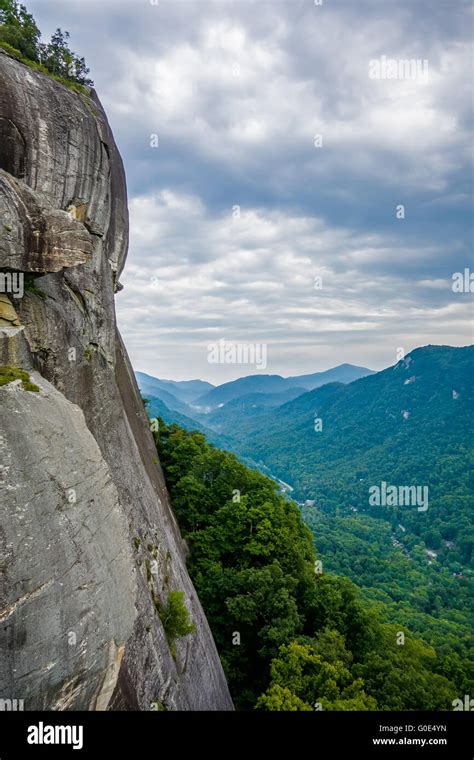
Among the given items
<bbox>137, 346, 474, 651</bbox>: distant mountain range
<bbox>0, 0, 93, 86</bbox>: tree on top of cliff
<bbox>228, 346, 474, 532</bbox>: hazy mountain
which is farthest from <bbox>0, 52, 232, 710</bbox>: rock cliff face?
<bbox>228, 346, 474, 532</bbox>: hazy mountain

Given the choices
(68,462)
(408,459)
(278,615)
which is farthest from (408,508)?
(68,462)

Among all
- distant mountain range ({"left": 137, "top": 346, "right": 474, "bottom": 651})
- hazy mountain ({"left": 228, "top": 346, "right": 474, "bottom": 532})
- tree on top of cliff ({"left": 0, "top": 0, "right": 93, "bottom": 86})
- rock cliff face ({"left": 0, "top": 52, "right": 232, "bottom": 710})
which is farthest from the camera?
hazy mountain ({"left": 228, "top": 346, "right": 474, "bottom": 532})

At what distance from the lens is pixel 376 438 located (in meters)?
185

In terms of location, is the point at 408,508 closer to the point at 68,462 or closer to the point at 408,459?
the point at 408,459

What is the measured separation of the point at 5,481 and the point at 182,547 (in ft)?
52.8

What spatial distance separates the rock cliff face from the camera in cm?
644

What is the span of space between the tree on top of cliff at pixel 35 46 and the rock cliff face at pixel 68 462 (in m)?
1.82

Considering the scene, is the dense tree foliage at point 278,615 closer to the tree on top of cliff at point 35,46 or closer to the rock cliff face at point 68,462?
the rock cliff face at point 68,462

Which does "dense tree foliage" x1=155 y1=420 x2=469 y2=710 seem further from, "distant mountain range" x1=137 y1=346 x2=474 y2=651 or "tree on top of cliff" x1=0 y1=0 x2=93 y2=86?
"tree on top of cliff" x1=0 y1=0 x2=93 y2=86

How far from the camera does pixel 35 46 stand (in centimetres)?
1377

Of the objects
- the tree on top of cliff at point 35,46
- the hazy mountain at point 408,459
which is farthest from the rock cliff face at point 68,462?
the hazy mountain at point 408,459

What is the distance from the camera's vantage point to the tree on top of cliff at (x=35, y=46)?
12.3 metres

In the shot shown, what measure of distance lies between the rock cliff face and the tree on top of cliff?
5.98ft
